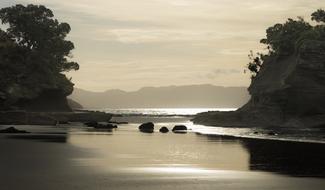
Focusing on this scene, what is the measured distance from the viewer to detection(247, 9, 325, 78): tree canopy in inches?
3883

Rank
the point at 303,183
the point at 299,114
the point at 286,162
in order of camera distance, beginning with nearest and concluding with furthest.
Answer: the point at 303,183, the point at 286,162, the point at 299,114

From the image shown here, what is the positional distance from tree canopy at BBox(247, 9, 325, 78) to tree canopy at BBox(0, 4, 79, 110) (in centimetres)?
5491

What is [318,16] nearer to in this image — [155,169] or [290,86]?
[290,86]

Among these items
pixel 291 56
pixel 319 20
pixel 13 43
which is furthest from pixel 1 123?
pixel 319 20

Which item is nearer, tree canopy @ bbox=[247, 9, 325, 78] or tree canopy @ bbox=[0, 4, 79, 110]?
tree canopy @ bbox=[247, 9, 325, 78]

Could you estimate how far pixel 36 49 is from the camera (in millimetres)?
139500

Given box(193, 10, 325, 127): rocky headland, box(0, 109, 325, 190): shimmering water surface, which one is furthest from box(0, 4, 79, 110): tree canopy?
box(0, 109, 325, 190): shimmering water surface

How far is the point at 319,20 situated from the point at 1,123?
69843 mm

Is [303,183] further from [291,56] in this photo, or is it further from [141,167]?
[291,56]

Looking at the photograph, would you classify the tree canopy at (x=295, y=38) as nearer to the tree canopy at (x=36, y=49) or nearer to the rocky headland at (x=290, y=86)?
the rocky headland at (x=290, y=86)

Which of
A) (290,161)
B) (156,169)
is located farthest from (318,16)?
(156,169)

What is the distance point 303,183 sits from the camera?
78.9ft

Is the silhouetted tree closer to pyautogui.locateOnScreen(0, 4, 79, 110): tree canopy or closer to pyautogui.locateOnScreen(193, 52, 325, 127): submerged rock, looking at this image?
pyautogui.locateOnScreen(193, 52, 325, 127): submerged rock

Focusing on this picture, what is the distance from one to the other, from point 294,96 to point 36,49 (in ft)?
241
